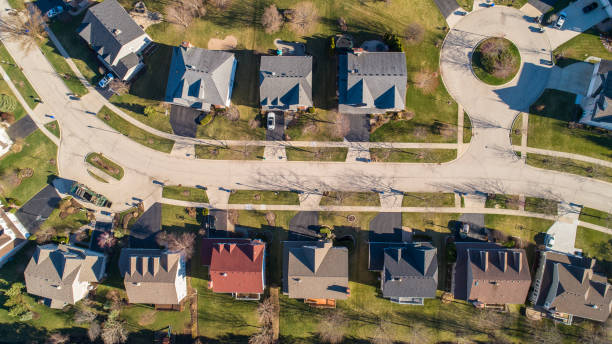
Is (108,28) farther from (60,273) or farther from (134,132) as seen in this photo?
(60,273)

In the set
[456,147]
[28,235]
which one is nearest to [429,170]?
[456,147]

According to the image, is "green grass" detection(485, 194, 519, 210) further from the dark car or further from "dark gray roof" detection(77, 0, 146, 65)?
"dark gray roof" detection(77, 0, 146, 65)

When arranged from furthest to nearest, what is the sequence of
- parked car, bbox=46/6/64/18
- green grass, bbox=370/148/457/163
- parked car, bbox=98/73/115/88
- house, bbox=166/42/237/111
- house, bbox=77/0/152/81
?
1. parked car, bbox=46/6/64/18
2. parked car, bbox=98/73/115/88
3. green grass, bbox=370/148/457/163
4. house, bbox=77/0/152/81
5. house, bbox=166/42/237/111

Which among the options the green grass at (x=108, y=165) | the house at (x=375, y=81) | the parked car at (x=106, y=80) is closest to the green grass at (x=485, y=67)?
the house at (x=375, y=81)

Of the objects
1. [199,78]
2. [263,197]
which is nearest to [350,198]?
[263,197]

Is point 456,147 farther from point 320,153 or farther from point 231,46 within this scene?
point 231,46

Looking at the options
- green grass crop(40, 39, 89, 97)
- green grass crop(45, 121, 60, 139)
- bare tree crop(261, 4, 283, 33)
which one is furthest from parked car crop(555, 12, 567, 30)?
green grass crop(45, 121, 60, 139)
